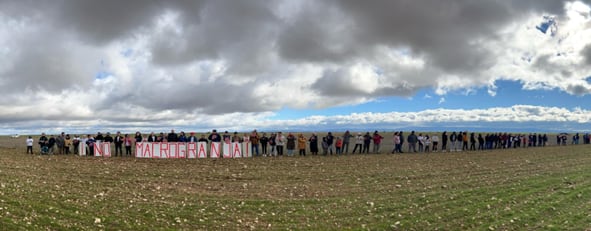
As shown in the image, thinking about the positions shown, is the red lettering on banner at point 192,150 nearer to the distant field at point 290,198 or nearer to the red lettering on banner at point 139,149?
the red lettering on banner at point 139,149

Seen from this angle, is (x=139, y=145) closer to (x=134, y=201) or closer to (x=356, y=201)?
(x=134, y=201)

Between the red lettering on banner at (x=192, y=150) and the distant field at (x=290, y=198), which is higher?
the red lettering on banner at (x=192, y=150)

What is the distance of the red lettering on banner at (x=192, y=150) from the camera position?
32094 millimetres

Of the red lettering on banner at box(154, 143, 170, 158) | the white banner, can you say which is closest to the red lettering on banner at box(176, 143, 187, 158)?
the white banner

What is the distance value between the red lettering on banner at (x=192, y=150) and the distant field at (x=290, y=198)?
6744mm

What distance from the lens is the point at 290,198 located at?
16688 millimetres

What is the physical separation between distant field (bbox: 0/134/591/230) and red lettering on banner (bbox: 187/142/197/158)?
6.74 meters

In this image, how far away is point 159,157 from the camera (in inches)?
1251

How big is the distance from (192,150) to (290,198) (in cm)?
1727

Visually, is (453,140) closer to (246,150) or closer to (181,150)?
(246,150)

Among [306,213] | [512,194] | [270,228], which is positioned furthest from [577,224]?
[270,228]

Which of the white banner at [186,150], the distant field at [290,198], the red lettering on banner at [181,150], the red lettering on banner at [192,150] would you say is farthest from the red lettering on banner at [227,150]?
the distant field at [290,198]

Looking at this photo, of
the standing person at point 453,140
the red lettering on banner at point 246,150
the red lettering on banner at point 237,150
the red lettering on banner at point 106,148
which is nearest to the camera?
the red lettering on banner at point 237,150

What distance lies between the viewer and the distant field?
12.7 metres
